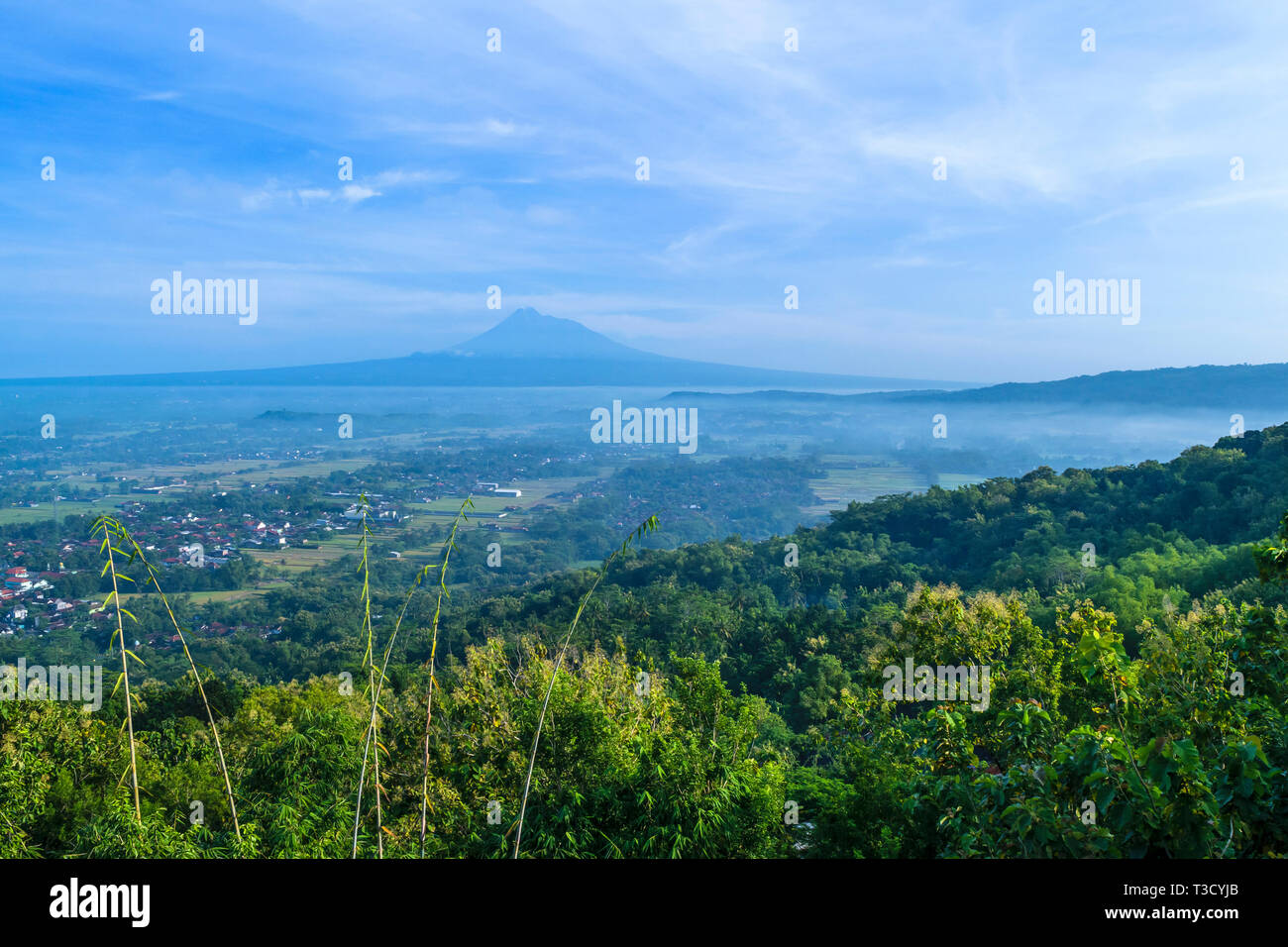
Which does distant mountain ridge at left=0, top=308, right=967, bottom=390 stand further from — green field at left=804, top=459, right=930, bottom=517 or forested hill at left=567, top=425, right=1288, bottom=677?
forested hill at left=567, top=425, right=1288, bottom=677

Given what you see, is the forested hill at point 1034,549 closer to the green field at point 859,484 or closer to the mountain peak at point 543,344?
the green field at point 859,484

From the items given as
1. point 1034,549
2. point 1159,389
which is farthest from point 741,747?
point 1159,389

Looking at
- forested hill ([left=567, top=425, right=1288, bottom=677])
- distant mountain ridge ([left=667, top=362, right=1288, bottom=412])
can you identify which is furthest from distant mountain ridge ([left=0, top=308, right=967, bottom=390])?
forested hill ([left=567, top=425, right=1288, bottom=677])

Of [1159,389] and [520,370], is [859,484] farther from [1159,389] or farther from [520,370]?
[520,370]

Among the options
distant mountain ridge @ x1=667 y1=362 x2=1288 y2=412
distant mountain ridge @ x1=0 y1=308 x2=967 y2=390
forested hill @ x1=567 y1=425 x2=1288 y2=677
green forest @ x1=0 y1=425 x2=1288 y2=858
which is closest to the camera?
green forest @ x1=0 y1=425 x2=1288 y2=858

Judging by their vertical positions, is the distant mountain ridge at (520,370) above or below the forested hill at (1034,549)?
above

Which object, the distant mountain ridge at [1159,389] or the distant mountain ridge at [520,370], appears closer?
the distant mountain ridge at [1159,389]

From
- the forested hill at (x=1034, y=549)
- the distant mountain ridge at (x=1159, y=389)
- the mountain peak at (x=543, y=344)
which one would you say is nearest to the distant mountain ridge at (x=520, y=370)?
the mountain peak at (x=543, y=344)
